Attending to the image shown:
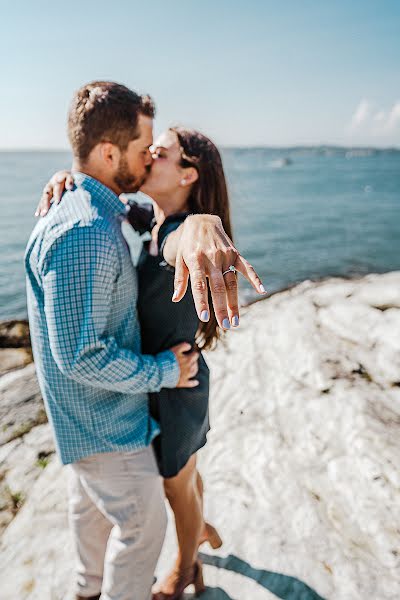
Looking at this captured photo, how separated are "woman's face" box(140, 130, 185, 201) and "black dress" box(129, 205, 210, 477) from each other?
246 mm

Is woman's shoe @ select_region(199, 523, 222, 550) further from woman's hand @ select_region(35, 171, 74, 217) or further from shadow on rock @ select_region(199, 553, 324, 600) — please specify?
woman's hand @ select_region(35, 171, 74, 217)

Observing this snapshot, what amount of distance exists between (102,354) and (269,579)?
222 cm

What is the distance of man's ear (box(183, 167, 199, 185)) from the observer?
268cm

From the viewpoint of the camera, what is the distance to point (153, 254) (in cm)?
252

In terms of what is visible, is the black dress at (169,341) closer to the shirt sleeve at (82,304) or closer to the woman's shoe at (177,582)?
the shirt sleeve at (82,304)

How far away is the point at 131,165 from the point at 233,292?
1.57 m

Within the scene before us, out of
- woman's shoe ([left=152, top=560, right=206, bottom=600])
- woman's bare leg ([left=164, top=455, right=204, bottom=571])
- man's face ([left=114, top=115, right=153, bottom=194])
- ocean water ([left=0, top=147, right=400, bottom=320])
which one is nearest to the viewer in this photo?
man's face ([left=114, top=115, right=153, bottom=194])

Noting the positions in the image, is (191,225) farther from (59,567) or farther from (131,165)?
(59,567)

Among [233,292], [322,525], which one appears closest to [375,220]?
[322,525]

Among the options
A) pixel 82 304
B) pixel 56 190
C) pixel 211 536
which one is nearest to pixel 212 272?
pixel 82 304

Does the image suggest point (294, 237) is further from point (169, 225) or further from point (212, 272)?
point (212, 272)

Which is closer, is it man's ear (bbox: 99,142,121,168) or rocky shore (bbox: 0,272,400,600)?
man's ear (bbox: 99,142,121,168)

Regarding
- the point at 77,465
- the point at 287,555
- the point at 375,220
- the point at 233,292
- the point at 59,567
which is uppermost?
the point at 233,292

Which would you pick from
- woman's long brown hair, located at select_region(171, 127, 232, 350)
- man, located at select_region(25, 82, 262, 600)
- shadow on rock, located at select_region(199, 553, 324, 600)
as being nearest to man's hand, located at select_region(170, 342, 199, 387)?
man, located at select_region(25, 82, 262, 600)
